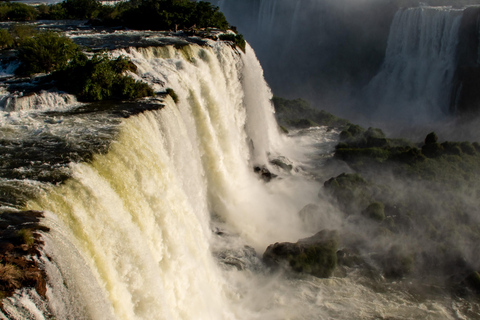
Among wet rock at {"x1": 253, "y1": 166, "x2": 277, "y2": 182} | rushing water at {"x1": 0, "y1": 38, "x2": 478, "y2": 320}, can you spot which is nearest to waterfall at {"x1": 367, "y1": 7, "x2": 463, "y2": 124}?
rushing water at {"x1": 0, "y1": 38, "x2": 478, "y2": 320}

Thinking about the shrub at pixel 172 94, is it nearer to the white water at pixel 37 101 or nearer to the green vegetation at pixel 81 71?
the green vegetation at pixel 81 71

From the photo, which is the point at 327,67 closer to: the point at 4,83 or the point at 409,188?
the point at 409,188

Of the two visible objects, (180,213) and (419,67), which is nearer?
(180,213)

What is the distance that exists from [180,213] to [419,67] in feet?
97.0

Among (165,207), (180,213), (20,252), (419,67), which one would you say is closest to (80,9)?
(180,213)

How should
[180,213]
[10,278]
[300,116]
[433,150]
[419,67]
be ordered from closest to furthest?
1. [10,278]
2. [180,213]
3. [433,150]
4. [300,116]
5. [419,67]

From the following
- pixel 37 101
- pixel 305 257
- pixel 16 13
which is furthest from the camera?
pixel 16 13

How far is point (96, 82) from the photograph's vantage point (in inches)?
427

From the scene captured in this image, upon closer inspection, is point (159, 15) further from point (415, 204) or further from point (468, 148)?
point (468, 148)

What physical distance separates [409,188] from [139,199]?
12916mm

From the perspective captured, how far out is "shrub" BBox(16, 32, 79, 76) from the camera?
11.8 metres

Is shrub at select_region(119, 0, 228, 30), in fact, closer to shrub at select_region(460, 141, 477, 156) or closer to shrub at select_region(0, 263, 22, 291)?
shrub at select_region(460, 141, 477, 156)

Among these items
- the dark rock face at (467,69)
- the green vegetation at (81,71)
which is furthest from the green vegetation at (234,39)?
the dark rock face at (467,69)

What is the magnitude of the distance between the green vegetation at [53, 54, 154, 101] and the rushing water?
91 centimetres
